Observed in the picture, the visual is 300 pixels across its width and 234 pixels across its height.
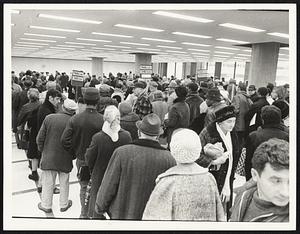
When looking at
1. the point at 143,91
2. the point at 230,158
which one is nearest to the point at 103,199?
the point at 230,158

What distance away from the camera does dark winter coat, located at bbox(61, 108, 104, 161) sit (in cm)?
243

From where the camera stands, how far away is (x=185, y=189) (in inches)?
54.1

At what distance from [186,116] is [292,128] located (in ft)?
6.33

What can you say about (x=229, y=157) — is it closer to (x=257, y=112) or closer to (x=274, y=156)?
(x=274, y=156)

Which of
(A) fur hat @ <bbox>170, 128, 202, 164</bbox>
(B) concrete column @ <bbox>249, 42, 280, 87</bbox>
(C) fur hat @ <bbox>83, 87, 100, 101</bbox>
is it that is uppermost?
(B) concrete column @ <bbox>249, 42, 280, 87</bbox>

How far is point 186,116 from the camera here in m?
3.69

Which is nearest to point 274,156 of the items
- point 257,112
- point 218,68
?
point 257,112

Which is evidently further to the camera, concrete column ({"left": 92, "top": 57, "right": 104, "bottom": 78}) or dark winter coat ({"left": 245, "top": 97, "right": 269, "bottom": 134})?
concrete column ({"left": 92, "top": 57, "right": 104, "bottom": 78})

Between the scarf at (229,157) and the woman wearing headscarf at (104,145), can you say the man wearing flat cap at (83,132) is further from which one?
the scarf at (229,157)

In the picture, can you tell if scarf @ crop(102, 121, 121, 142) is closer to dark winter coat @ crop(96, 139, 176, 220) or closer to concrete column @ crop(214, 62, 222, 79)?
dark winter coat @ crop(96, 139, 176, 220)

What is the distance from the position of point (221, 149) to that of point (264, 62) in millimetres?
8394

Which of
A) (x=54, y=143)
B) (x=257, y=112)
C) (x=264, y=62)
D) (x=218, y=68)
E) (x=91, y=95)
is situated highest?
(x=218, y=68)

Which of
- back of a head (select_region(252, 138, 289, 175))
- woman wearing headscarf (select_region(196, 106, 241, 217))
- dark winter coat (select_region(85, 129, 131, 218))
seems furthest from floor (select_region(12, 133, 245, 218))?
back of a head (select_region(252, 138, 289, 175))

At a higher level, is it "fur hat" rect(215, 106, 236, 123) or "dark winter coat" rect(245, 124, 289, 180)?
"fur hat" rect(215, 106, 236, 123)
